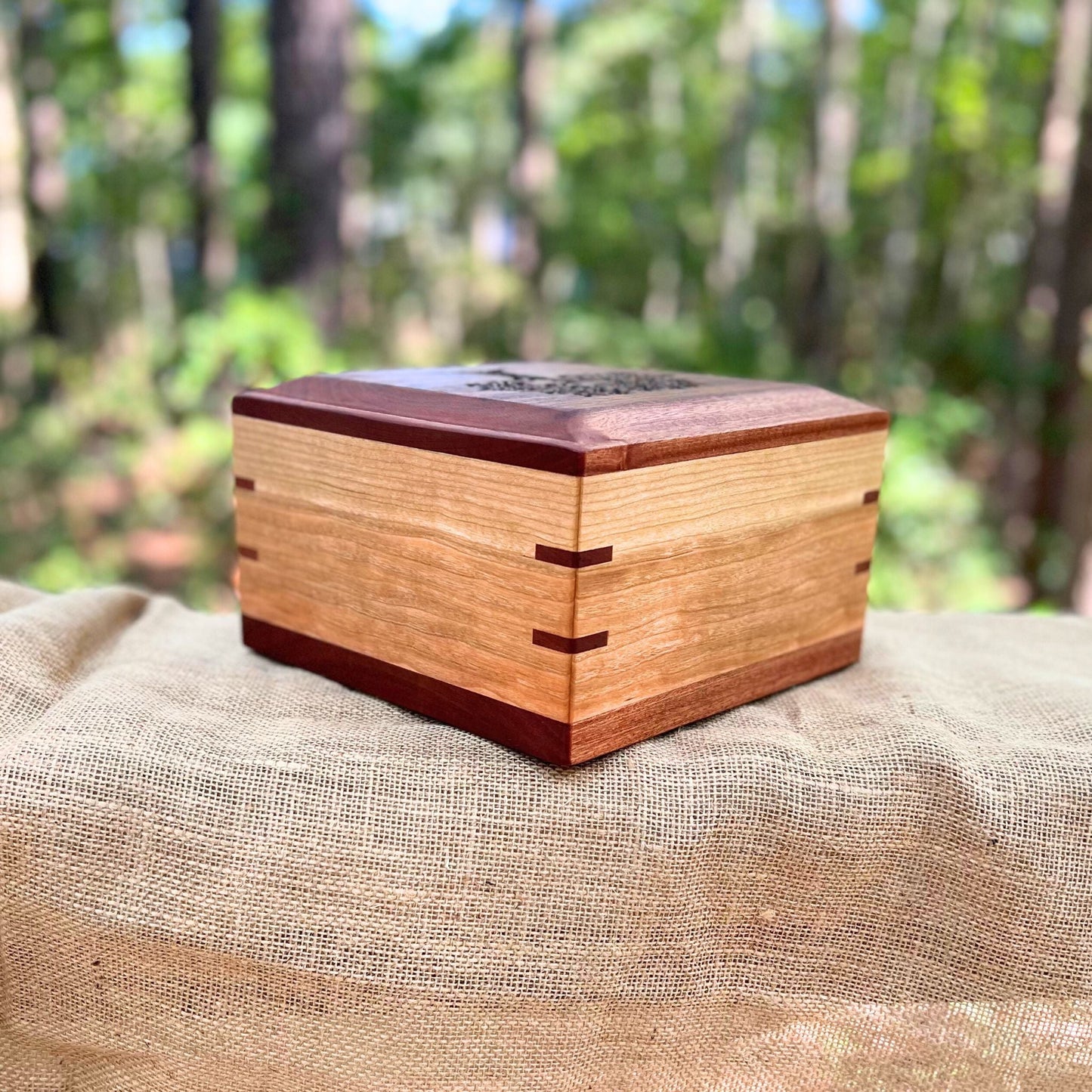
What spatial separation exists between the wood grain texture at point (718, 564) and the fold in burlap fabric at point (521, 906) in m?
0.10

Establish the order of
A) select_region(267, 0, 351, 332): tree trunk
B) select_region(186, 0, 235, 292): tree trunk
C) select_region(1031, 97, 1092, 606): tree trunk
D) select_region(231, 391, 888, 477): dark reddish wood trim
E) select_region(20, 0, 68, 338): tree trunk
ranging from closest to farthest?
select_region(231, 391, 888, 477): dark reddish wood trim < select_region(267, 0, 351, 332): tree trunk < select_region(1031, 97, 1092, 606): tree trunk < select_region(186, 0, 235, 292): tree trunk < select_region(20, 0, 68, 338): tree trunk

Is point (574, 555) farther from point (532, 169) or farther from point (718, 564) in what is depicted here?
point (532, 169)

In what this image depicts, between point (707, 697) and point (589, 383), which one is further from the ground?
point (589, 383)

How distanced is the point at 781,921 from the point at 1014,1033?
260mm

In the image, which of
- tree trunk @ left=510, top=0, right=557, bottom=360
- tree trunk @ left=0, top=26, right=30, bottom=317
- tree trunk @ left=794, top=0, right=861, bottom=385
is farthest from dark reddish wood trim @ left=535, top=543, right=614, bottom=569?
tree trunk @ left=0, top=26, right=30, bottom=317

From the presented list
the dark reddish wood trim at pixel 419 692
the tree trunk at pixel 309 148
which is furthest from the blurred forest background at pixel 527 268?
the dark reddish wood trim at pixel 419 692

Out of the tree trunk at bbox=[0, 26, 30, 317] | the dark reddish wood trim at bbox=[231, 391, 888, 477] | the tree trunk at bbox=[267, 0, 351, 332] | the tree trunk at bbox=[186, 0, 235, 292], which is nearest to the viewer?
the dark reddish wood trim at bbox=[231, 391, 888, 477]

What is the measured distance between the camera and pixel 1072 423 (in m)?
4.64

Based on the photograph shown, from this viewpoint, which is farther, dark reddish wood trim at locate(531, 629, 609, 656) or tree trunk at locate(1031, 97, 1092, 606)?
tree trunk at locate(1031, 97, 1092, 606)

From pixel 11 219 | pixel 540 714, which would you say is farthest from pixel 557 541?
pixel 11 219

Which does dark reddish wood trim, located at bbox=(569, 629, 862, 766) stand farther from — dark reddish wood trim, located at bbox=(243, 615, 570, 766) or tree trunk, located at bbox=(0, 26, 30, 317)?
tree trunk, located at bbox=(0, 26, 30, 317)

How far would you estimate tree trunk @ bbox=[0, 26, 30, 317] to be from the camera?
21.3 ft

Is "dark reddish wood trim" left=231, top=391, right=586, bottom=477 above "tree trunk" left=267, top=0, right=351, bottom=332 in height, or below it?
below

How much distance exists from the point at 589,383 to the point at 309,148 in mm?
3619
